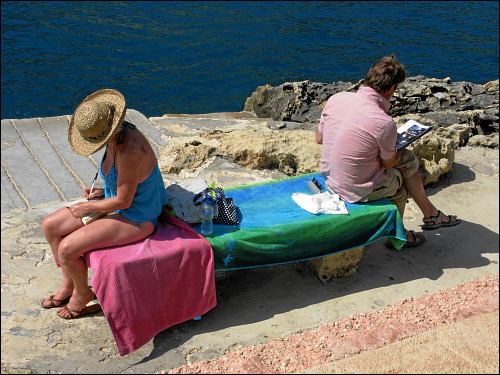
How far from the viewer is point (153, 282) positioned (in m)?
4.25

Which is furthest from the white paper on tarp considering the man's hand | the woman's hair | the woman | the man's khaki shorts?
the woman

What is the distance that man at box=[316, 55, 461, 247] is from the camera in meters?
4.90

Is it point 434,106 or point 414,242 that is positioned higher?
point 434,106

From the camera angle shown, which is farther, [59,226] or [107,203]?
[59,226]

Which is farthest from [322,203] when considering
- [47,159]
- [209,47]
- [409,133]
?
[209,47]

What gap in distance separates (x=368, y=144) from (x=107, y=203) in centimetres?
201

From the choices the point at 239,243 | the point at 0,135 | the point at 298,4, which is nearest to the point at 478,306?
the point at 239,243

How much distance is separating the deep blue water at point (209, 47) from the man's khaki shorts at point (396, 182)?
26.6ft

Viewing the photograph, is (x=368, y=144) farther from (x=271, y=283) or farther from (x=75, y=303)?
(x=75, y=303)

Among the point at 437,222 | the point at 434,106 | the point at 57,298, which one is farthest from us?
the point at 434,106

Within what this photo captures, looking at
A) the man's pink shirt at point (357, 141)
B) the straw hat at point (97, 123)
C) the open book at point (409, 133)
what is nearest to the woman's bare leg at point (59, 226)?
the straw hat at point (97, 123)

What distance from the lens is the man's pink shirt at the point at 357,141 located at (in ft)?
16.0

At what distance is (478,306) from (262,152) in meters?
2.64

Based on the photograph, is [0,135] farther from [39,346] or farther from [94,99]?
[39,346]
